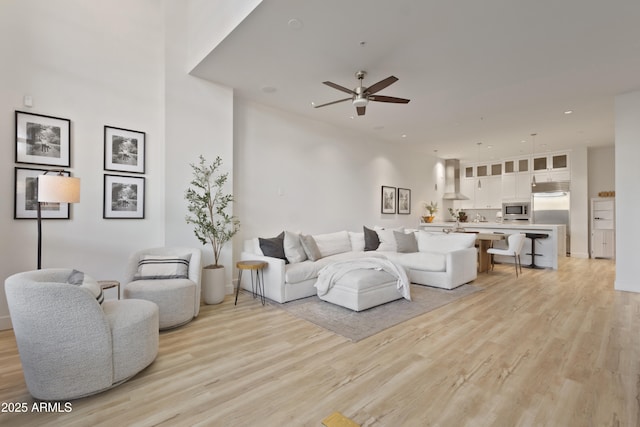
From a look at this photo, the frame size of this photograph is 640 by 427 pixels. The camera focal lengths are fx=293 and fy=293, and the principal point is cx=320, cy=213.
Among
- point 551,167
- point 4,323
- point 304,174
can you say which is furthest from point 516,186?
point 4,323

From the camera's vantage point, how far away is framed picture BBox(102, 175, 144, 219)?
3621 mm

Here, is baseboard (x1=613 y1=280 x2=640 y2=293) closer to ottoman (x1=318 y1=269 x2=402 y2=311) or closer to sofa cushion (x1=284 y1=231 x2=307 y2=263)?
ottoman (x1=318 y1=269 x2=402 y2=311)

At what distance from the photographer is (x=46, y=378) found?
6.00ft

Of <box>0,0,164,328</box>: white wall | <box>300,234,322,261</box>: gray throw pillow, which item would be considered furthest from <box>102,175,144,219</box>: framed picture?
<box>300,234,322,261</box>: gray throw pillow

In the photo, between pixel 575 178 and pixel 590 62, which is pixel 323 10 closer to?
pixel 590 62

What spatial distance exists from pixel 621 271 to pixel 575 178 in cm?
469

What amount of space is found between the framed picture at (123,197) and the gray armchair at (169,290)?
2.22 ft

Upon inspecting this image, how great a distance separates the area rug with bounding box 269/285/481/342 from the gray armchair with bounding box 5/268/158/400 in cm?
191

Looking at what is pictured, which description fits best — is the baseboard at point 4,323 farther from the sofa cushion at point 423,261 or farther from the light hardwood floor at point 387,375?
the sofa cushion at point 423,261

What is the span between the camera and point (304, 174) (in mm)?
5836

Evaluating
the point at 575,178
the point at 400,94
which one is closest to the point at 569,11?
the point at 400,94

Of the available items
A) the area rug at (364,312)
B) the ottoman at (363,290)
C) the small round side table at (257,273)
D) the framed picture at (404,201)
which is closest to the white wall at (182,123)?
the small round side table at (257,273)

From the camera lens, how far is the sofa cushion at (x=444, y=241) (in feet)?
17.2

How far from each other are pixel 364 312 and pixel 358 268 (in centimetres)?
58
